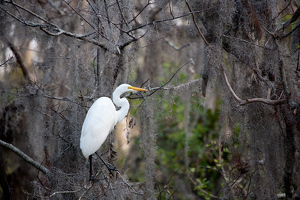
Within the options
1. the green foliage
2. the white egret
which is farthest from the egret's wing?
the green foliage

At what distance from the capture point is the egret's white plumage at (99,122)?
2125 millimetres

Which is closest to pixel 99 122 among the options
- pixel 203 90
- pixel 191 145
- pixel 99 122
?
pixel 99 122

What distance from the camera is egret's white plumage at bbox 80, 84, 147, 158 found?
2.12 m

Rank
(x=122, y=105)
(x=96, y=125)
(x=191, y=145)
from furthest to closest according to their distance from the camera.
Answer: (x=191, y=145) → (x=122, y=105) → (x=96, y=125)

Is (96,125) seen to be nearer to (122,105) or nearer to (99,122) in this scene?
(99,122)

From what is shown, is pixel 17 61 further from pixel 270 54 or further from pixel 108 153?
pixel 270 54

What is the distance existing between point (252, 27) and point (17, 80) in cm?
265

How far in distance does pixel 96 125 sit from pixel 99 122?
0.12ft

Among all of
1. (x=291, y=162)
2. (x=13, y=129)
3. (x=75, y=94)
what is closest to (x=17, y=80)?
(x=13, y=129)

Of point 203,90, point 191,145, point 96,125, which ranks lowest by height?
point 191,145

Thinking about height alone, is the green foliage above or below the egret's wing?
below

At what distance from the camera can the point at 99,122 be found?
230 centimetres

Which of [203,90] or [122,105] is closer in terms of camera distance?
[203,90]

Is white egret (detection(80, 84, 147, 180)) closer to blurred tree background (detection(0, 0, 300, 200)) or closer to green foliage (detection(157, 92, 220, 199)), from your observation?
blurred tree background (detection(0, 0, 300, 200))
